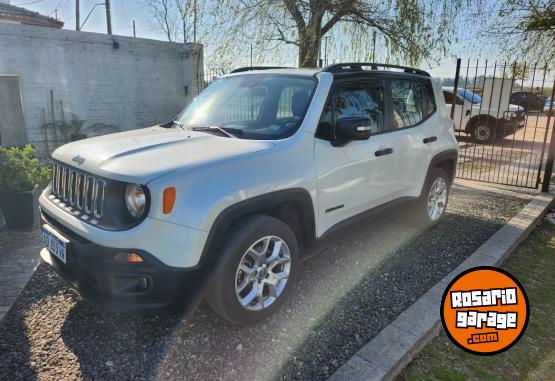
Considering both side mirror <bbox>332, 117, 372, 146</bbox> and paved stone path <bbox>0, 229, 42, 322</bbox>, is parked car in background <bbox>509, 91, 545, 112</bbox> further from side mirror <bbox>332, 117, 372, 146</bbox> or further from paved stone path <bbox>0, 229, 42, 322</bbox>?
paved stone path <bbox>0, 229, 42, 322</bbox>

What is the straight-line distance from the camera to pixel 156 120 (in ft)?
37.9

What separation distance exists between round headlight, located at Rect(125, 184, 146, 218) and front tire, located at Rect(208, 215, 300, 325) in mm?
553

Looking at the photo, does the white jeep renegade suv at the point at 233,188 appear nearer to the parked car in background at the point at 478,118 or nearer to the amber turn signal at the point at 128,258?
the amber turn signal at the point at 128,258

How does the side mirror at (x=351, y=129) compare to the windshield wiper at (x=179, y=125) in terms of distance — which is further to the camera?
the windshield wiper at (x=179, y=125)

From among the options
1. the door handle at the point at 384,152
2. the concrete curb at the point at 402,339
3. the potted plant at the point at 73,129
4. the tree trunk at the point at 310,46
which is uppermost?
the tree trunk at the point at 310,46

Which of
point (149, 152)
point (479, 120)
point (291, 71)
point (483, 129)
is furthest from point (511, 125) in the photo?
point (149, 152)

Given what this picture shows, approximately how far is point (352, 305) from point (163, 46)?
1024 cm

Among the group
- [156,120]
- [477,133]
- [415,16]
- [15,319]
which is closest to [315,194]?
[15,319]

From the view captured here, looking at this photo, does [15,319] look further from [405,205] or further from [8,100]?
[8,100]

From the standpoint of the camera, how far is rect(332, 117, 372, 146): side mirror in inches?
120

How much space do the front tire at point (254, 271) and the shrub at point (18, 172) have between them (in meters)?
3.21

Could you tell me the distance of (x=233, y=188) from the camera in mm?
2479

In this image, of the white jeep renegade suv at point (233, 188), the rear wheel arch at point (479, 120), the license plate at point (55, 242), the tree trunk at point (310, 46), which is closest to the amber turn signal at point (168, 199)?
the white jeep renegade suv at point (233, 188)

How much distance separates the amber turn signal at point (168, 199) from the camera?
2.25 metres
